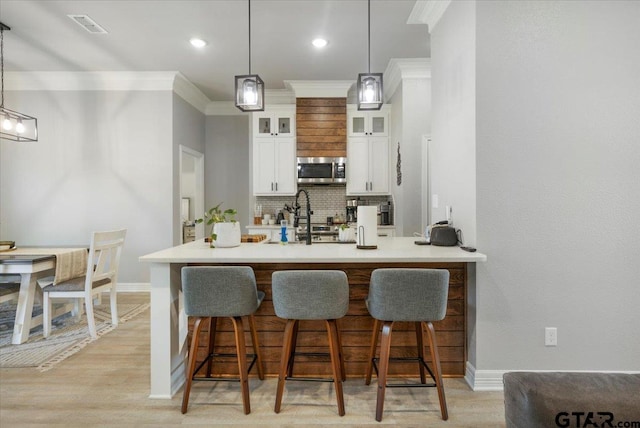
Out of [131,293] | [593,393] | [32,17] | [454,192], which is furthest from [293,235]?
[593,393]

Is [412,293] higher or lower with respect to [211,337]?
higher

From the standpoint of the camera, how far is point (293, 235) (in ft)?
16.6

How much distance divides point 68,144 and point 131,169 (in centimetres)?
92

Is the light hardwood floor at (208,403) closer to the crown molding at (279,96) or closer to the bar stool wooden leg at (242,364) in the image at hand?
the bar stool wooden leg at (242,364)

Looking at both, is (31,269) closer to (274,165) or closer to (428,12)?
(274,165)

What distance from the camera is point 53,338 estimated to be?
3.28 meters

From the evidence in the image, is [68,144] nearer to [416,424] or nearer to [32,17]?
[32,17]

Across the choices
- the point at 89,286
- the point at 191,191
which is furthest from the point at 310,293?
the point at 191,191

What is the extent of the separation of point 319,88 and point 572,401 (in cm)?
495

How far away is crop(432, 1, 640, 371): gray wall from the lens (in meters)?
2.28

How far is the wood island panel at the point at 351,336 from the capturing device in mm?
2438

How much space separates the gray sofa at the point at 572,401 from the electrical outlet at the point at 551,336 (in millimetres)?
1540

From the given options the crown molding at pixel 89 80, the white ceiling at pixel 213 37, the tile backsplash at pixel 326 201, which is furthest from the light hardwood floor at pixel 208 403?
the crown molding at pixel 89 80

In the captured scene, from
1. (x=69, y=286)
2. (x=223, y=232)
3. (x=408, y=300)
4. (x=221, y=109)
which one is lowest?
(x=69, y=286)
